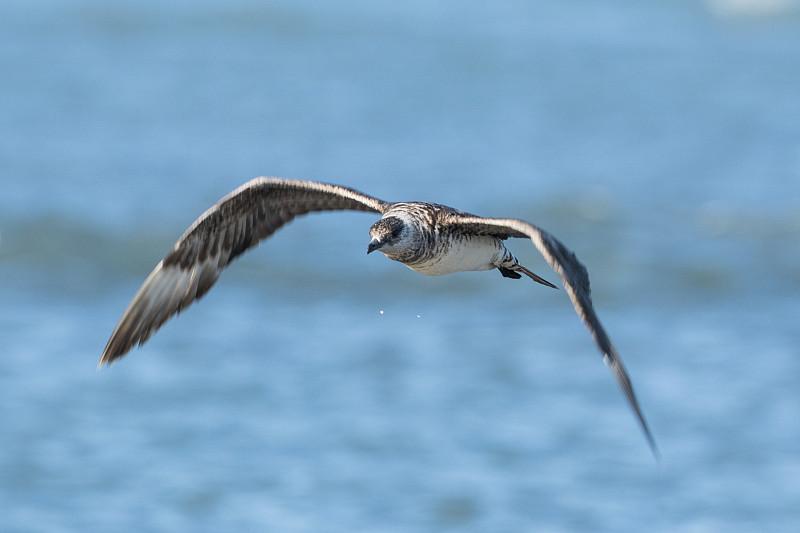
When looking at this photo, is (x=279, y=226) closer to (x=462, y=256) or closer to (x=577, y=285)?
(x=462, y=256)

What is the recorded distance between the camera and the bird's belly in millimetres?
7020

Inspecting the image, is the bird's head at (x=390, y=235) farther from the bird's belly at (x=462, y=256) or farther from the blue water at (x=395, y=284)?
the blue water at (x=395, y=284)

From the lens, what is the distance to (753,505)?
10.6m

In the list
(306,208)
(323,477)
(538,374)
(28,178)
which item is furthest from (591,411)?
(28,178)

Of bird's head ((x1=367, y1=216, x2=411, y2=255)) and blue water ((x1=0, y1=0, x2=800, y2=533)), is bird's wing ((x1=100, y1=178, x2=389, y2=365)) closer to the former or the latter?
bird's head ((x1=367, y1=216, x2=411, y2=255))

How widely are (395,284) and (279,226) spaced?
8.31 metres

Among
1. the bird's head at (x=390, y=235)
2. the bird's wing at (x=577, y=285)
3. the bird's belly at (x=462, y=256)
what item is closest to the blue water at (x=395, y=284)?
the bird's belly at (x=462, y=256)

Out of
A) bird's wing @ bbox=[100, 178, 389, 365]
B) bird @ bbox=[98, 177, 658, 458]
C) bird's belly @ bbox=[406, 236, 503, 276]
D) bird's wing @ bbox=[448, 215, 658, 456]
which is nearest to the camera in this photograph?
bird's wing @ bbox=[448, 215, 658, 456]

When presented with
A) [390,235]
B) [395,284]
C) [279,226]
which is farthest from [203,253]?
[395,284]

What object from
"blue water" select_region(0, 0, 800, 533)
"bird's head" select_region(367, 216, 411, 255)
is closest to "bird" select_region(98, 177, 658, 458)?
"bird's head" select_region(367, 216, 411, 255)

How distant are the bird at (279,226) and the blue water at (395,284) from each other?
297cm

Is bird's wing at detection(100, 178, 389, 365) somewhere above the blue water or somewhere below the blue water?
below

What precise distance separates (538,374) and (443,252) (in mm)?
6181

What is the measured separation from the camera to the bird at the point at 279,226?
6.80 metres
